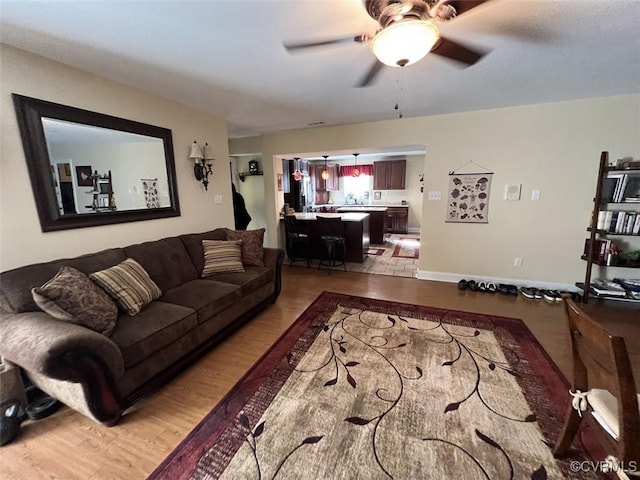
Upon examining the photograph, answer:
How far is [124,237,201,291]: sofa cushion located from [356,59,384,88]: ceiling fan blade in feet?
8.11

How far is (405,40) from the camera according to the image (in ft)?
4.31

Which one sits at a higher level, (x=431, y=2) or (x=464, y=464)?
(x=431, y=2)

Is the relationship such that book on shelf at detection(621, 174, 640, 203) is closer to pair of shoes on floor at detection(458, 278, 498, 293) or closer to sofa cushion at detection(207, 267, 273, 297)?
pair of shoes on floor at detection(458, 278, 498, 293)

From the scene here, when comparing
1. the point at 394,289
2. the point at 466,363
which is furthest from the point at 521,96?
the point at 466,363

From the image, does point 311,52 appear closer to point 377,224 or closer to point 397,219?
point 377,224

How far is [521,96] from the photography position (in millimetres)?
2984

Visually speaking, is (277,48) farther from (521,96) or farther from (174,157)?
(521,96)

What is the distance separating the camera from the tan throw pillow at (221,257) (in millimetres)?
2926

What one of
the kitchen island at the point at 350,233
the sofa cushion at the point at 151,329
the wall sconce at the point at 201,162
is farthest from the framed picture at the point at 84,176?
the kitchen island at the point at 350,233

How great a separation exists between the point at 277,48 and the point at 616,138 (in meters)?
3.96

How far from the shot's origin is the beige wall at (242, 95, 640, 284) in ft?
10.3

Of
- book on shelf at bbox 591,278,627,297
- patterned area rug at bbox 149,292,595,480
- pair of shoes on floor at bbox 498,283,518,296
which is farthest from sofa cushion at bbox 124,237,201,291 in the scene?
book on shelf at bbox 591,278,627,297

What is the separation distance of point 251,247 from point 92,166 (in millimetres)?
1658

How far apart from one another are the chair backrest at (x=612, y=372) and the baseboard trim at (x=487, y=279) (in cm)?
291
